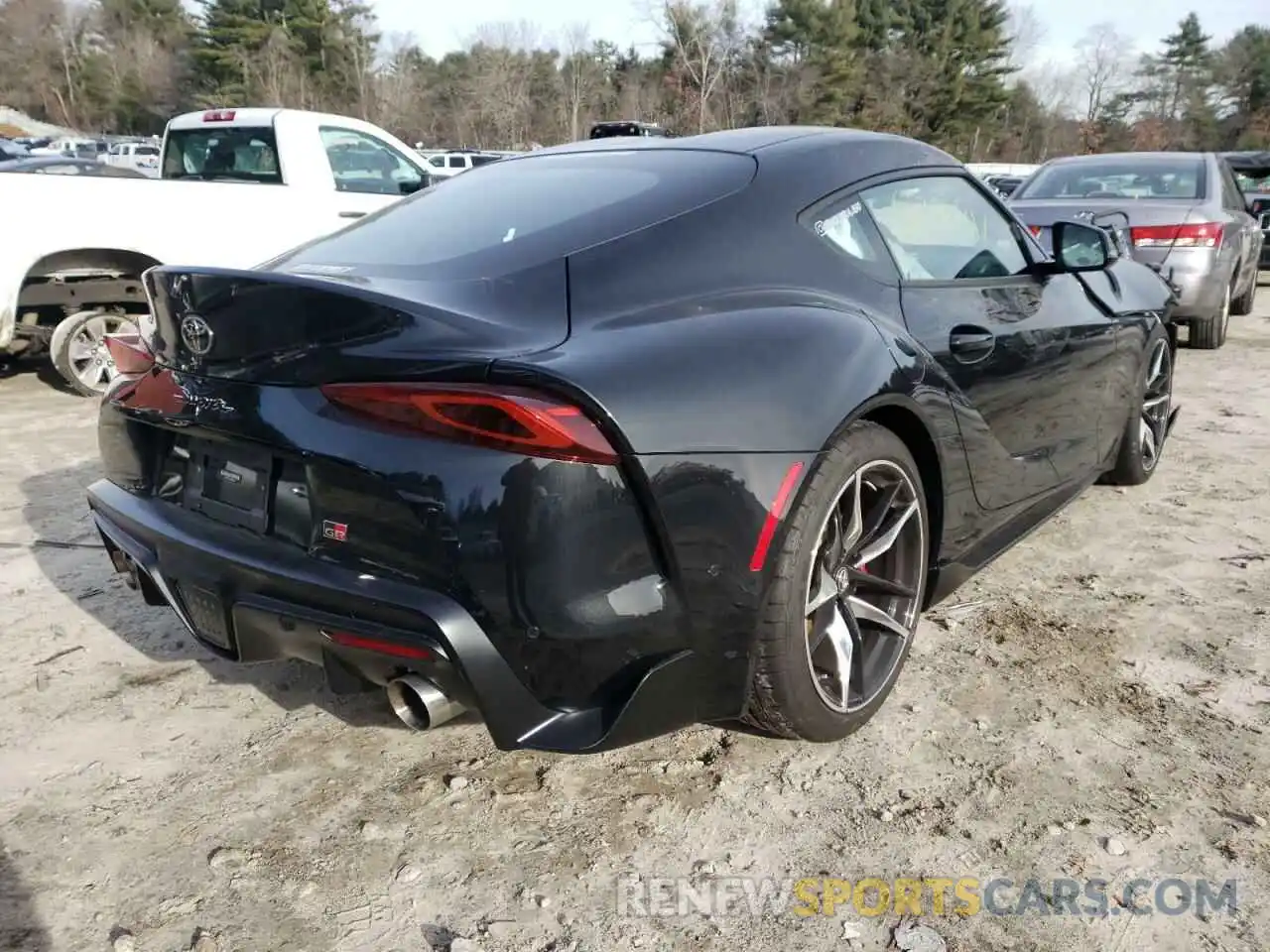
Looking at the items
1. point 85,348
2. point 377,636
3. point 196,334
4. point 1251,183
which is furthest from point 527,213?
point 1251,183

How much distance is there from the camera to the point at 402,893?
2.08 metres

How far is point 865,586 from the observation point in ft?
8.96

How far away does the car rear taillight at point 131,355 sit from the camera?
253 centimetres

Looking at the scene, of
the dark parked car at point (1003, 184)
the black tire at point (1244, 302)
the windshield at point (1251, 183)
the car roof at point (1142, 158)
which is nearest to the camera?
the car roof at point (1142, 158)

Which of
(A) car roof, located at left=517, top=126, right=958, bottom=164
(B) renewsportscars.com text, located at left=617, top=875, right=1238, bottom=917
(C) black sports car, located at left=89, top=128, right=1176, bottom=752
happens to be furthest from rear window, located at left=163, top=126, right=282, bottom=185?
(B) renewsportscars.com text, located at left=617, top=875, right=1238, bottom=917

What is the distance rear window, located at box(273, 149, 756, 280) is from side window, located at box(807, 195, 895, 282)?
0.24 m

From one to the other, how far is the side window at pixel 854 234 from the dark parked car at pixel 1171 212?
416 cm

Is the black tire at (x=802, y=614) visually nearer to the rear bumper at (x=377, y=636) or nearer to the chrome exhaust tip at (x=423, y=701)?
the rear bumper at (x=377, y=636)

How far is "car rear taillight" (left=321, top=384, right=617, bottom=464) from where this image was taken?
1.87 meters

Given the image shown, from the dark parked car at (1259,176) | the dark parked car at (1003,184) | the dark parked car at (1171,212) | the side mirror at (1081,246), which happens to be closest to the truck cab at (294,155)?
the dark parked car at (1171,212)

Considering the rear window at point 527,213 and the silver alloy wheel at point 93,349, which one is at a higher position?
the rear window at point 527,213

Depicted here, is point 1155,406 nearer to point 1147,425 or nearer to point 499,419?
point 1147,425

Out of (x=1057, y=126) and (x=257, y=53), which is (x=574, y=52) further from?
(x=1057, y=126)

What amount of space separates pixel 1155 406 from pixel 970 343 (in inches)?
88.6
